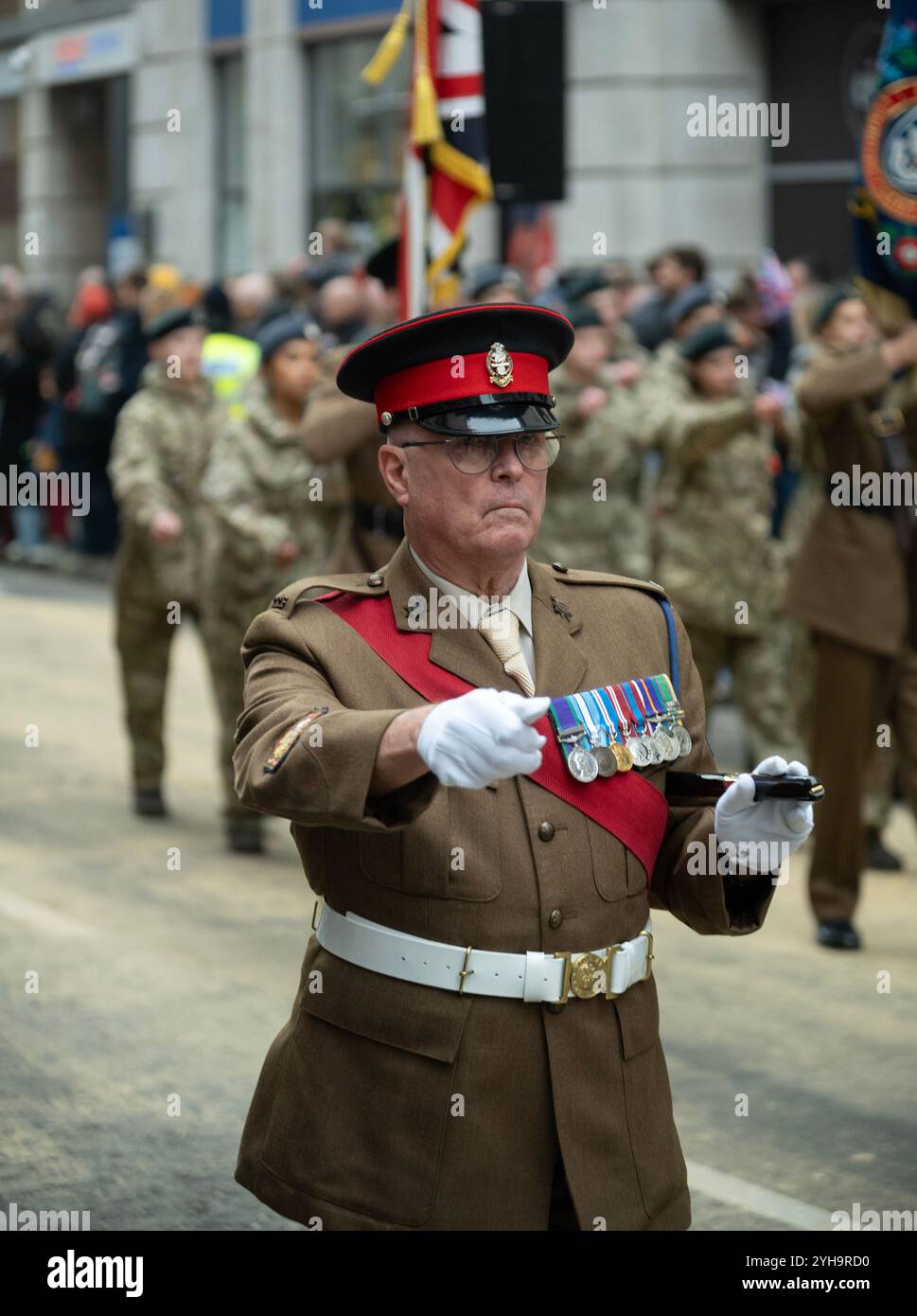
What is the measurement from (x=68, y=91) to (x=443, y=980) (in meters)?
30.3

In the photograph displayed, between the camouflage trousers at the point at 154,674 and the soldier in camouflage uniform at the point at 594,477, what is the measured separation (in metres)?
1.86

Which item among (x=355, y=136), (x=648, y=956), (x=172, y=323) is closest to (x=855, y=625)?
(x=172, y=323)

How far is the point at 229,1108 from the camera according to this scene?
567cm

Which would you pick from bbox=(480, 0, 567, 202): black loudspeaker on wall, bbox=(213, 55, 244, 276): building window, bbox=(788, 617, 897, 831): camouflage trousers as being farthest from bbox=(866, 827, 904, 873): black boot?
bbox=(213, 55, 244, 276): building window

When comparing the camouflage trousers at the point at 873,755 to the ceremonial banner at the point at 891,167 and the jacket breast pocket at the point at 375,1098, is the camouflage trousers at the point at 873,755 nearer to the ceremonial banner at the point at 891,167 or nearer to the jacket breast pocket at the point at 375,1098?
the ceremonial banner at the point at 891,167

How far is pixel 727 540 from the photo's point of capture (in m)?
9.66

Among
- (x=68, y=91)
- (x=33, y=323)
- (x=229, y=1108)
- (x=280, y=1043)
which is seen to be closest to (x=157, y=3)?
(x=68, y=91)

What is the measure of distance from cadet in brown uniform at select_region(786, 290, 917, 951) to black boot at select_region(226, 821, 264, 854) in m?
2.41

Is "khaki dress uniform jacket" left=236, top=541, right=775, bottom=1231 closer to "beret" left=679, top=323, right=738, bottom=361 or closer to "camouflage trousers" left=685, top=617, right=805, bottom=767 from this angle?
"camouflage trousers" left=685, top=617, right=805, bottom=767

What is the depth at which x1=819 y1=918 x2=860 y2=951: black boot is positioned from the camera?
7301 mm

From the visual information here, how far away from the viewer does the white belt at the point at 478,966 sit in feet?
10.2

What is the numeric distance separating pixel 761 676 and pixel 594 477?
159cm

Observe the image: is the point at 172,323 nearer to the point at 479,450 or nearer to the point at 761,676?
the point at 761,676

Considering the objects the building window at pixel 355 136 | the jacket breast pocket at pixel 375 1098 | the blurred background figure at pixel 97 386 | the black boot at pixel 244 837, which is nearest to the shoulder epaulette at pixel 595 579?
the jacket breast pocket at pixel 375 1098
